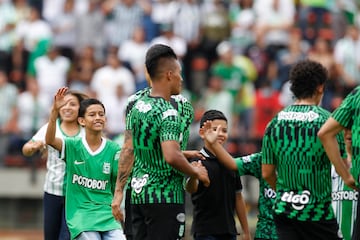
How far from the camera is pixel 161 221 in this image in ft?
34.3

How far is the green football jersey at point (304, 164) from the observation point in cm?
1024

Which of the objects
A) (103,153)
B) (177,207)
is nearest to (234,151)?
(103,153)

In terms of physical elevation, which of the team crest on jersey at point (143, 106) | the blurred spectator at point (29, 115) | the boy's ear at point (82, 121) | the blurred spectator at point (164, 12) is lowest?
the team crest on jersey at point (143, 106)

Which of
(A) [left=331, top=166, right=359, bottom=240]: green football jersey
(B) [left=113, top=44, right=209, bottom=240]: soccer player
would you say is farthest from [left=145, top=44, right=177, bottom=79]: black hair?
(A) [left=331, top=166, right=359, bottom=240]: green football jersey

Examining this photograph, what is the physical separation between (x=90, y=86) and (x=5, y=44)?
2323 millimetres

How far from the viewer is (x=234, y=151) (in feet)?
68.5

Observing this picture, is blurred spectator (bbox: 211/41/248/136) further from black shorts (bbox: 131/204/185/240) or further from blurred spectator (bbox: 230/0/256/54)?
black shorts (bbox: 131/204/185/240)

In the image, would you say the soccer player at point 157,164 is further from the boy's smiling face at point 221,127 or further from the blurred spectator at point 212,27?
the blurred spectator at point 212,27

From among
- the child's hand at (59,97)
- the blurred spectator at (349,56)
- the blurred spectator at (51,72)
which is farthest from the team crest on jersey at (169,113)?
the blurred spectator at (349,56)

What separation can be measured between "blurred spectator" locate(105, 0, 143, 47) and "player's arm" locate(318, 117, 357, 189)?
14113 millimetres

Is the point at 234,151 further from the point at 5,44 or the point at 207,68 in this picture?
the point at 5,44

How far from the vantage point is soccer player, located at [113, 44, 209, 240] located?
34.1 feet

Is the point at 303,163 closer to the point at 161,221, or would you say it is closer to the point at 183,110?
the point at 161,221

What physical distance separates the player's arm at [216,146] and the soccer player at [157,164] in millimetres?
364
